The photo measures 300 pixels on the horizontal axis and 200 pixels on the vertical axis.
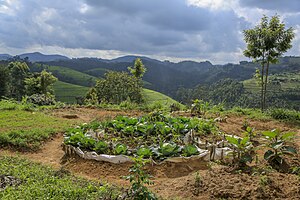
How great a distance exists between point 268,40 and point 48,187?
13.5 metres

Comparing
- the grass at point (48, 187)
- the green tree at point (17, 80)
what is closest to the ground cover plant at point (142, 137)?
the grass at point (48, 187)

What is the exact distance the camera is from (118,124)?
895cm

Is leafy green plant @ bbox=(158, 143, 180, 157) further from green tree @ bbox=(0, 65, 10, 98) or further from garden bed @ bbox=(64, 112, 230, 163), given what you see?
green tree @ bbox=(0, 65, 10, 98)

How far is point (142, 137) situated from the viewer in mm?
7914

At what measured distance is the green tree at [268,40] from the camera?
47.2ft

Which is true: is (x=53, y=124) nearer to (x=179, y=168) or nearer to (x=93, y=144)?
(x=93, y=144)

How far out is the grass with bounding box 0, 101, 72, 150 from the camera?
27.2 feet

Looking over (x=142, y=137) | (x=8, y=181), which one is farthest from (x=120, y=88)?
(x=8, y=181)

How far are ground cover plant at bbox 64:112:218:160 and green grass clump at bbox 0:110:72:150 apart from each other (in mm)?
1192

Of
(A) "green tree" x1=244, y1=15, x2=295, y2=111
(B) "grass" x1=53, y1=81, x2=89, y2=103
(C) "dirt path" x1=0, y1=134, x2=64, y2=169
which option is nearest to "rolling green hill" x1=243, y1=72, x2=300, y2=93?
(B) "grass" x1=53, y1=81, x2=89, y2=103

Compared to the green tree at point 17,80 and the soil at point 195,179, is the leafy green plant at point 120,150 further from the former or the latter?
the green tree at point 17,80

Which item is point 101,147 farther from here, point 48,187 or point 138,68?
point 138,68

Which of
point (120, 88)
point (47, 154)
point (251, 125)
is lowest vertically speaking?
point (120, 88)

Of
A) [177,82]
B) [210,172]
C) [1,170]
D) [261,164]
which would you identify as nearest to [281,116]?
[261,164]
